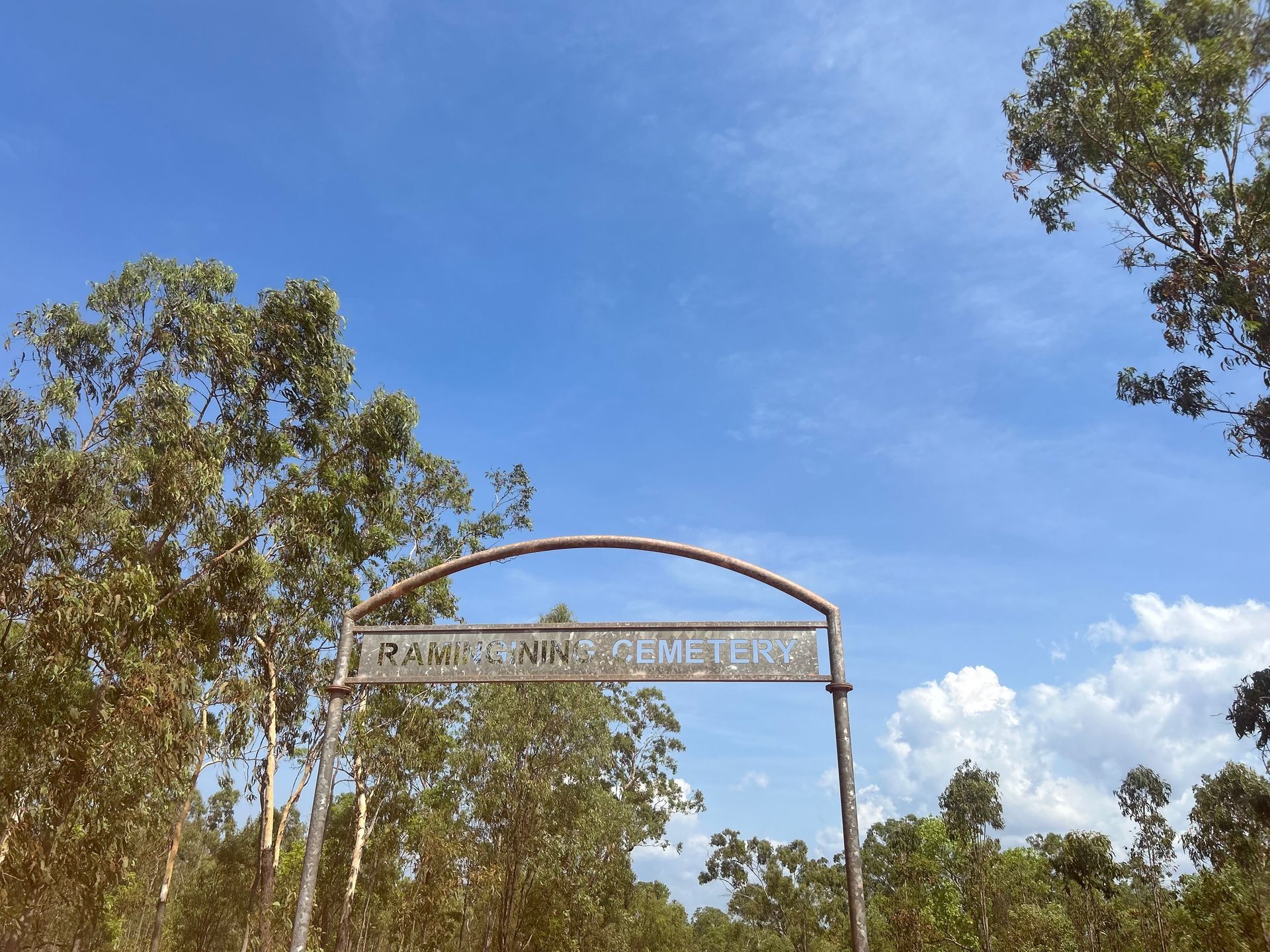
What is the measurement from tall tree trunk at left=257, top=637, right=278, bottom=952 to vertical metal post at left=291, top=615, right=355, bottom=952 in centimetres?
1133

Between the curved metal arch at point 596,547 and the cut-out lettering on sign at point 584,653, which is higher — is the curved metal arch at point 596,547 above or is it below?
above

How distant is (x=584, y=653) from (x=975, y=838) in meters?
39.8

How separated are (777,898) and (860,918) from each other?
50706mm

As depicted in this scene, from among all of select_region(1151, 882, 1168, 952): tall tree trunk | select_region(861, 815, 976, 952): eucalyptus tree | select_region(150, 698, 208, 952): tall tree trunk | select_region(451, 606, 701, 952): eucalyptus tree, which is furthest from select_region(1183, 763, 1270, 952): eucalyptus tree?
select_region(150, 698, 208, 952): tall tree trunk

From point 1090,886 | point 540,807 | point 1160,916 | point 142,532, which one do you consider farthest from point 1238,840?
point 142,532

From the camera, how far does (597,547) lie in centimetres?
811

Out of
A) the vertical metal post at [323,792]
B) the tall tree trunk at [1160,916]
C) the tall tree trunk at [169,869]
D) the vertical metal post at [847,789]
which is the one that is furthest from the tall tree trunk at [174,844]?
the tall tree trunk at [1160,916]

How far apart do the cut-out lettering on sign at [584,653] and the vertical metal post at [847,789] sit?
0.15 meters

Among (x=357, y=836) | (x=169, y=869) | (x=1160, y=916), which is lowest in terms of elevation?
(x=1160, y=916)

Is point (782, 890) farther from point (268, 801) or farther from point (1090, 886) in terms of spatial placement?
point (268, 801)

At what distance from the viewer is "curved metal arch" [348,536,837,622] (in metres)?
7.65

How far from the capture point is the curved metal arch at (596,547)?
7648 millimetres

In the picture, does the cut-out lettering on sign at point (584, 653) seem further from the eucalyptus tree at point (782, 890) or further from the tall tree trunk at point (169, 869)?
the eucalyptus tree at point (782, 890)

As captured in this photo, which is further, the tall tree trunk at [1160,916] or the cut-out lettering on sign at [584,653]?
the tall tree trunk at [1160,916]
